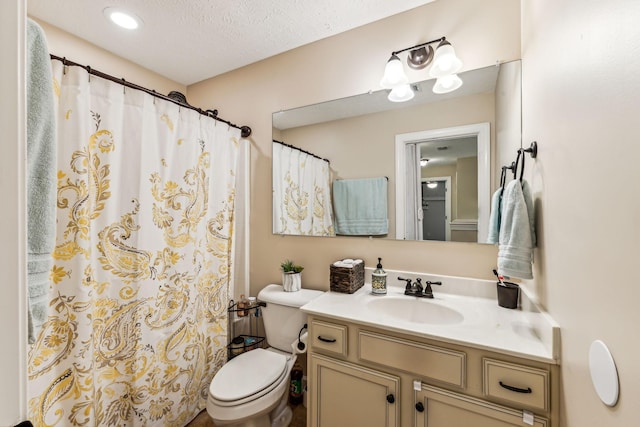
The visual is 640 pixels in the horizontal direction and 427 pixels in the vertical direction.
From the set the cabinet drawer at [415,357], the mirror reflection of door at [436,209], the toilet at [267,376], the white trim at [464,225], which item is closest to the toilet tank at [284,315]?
the toilet at [267,376]

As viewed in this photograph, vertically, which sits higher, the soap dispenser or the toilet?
the soap dispenser

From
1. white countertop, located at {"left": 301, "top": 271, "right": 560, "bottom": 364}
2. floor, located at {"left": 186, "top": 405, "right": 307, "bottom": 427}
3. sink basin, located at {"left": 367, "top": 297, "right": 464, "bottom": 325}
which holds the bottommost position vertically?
floor, located at {"left": 186, "top": 405, "right": 307, "bottom": 427}

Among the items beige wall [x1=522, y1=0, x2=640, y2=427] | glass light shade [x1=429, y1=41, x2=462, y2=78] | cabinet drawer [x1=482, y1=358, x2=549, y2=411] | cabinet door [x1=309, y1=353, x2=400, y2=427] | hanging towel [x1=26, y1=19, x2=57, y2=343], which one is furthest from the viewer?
glass light shade [x1=429, y1=41, x2=462, y2=78]

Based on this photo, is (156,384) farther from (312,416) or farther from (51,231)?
(51,231)

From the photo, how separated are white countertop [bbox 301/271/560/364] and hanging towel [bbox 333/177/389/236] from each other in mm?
334

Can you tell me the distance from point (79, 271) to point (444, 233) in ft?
5.65

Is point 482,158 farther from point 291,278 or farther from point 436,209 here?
point 291,278

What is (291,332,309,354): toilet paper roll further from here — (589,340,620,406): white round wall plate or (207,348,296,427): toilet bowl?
Result: (589,340,620,406): white round wall plate

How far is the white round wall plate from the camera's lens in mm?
539

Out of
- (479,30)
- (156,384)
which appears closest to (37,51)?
(156,384)

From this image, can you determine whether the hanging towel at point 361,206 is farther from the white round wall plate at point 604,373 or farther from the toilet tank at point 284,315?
the white round wall plate at point 604,373

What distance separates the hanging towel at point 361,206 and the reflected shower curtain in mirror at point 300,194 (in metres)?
0.06

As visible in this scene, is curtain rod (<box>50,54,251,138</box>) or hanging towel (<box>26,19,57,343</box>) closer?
hanging towel (<box>26,19,57,343</box>)

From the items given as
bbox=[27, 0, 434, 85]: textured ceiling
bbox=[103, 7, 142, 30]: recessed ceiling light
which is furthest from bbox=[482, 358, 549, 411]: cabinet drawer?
bbox=[103, 7, 142, 30]: recessed ceiling light
